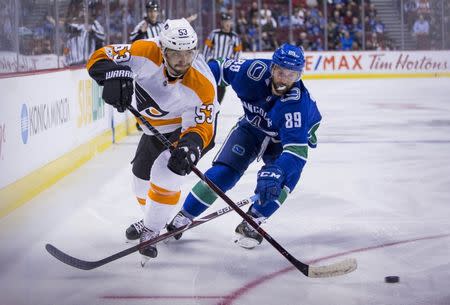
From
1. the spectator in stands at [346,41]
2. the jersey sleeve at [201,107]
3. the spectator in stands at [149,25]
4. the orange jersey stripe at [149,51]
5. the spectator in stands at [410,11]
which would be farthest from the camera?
the spectator in stands at [346,41]

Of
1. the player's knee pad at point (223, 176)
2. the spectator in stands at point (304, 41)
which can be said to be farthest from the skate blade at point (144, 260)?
the spectator in stands at point (304, 41)

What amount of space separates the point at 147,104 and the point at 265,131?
57 cm

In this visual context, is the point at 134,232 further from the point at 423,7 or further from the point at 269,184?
the point at 423,7

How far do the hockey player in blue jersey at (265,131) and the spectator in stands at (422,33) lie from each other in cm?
1361

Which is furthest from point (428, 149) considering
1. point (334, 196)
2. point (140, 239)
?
point (140, 239)

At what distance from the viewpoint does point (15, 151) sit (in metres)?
4.60

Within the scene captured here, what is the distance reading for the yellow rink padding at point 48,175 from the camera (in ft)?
14.7

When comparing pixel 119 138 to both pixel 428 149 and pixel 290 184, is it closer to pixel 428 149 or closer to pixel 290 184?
pixel 428 149

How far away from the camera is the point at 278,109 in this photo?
3.51 metres

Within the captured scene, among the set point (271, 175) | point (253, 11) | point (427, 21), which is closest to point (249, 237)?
point (271, 175)

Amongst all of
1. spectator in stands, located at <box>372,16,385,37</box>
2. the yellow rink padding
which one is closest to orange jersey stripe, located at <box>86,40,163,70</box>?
the yellow rink padding

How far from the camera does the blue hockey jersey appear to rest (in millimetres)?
3465

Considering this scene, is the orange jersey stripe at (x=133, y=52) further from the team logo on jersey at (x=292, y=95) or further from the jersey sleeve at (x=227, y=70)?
the team logo on jersey at (x=292, y=95)

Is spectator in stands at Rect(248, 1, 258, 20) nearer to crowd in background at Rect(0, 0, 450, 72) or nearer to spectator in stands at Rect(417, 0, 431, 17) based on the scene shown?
crowd in background at Rect(0, 0, 450, 72)
